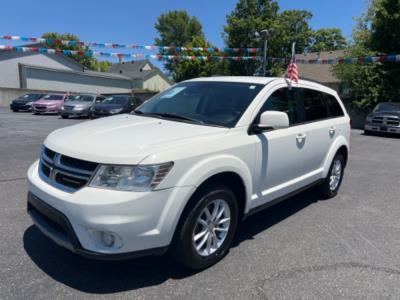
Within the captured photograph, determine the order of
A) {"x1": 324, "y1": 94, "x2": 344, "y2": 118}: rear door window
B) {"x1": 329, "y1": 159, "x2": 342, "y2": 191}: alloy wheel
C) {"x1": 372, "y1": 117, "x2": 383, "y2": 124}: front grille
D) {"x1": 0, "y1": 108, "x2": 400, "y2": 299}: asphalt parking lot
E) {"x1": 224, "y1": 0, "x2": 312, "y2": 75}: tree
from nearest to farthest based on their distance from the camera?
1. {"x1": 0, "y1": 108, "x2": 400, "y2": 299}: asphalt parking lot
2. {"x1": 324, "y1": 94, "x2": 344, "y2": 118}: rear door window
3. {"x1": 329, "y1": 159, "x2": 342, "y2": 191}: alloy wheel
4. {"x1": 372, "y1": 117, "x2": 383, "y2": 124}: front grille
5. {"x1": 224, "y1": 0, "x2": 312, "y2": 75}: tree

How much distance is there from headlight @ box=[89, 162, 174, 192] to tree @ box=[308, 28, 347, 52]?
193 ft

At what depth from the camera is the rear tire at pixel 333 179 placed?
5.35 m

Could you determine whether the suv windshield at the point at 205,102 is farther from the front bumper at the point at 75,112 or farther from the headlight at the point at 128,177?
the front bumper at the point at 75,112

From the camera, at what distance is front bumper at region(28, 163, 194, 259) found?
260 cm

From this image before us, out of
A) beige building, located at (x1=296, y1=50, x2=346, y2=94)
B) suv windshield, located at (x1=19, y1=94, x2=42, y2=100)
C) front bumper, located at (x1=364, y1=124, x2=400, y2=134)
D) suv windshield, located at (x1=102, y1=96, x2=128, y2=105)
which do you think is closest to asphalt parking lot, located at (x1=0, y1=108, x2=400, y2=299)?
front bumper, located at (x1=364, y1=124, x2=400, y2=134)

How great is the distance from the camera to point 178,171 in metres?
2.81

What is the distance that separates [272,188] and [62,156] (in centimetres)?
223

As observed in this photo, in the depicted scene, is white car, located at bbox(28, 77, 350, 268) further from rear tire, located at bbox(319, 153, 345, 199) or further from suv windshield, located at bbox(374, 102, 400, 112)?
suv windshield, located at bbox(374, 102, 400, 112)

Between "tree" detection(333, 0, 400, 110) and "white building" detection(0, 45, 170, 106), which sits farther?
"white building" detection(0, 45, 170, 106)

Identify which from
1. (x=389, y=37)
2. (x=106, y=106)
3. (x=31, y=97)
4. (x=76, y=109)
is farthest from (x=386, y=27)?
(x=31, y=97)

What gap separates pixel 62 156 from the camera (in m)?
2.95

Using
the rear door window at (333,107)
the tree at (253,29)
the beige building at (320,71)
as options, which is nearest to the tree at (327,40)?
the tree at (253,29)

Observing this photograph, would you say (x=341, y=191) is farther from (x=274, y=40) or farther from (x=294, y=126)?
(x=274, y=40)

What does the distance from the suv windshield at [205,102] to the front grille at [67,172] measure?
1.27 meters
